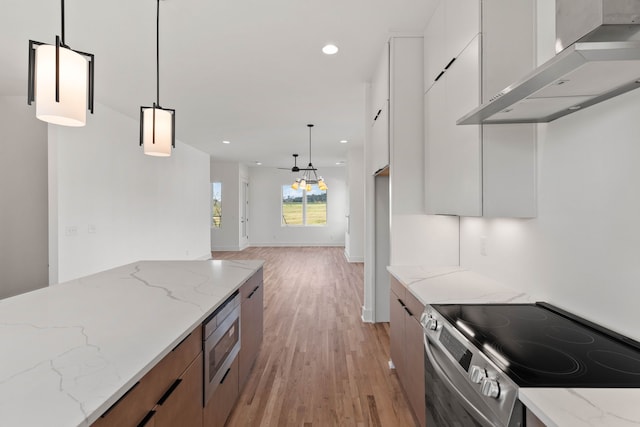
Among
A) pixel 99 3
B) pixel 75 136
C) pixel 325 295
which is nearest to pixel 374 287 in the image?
pixel 325 295

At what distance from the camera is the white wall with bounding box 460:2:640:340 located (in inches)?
46.3

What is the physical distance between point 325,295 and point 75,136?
160 inches

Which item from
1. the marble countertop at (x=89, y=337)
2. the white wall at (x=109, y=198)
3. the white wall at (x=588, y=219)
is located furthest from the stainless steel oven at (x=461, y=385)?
the white wall at (x=109, y=198)

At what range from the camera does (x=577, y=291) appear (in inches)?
55.9

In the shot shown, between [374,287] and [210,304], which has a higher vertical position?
[210,304]

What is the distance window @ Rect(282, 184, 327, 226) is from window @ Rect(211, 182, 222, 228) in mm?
2225

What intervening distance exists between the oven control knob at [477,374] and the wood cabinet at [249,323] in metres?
1.51

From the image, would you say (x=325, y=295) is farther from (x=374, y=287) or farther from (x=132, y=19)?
(x=132, y=19)

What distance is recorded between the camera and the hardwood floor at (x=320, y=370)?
82.2 inches

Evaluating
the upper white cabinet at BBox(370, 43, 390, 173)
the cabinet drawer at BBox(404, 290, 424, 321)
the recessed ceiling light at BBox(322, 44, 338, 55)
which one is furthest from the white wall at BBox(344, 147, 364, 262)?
the cabinet drawer at BBox(404, 290, 424, 321)

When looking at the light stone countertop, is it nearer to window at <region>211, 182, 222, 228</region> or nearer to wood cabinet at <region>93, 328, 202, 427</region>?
wood cabinet at <region>93, 328, 202, 427</region>

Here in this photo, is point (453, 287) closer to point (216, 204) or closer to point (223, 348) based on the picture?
point (223, 348)

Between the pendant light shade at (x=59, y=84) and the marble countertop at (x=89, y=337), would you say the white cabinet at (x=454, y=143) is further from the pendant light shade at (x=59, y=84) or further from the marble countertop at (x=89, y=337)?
the pendant light shade at (x=59, y=84)

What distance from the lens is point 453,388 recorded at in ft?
4.03
